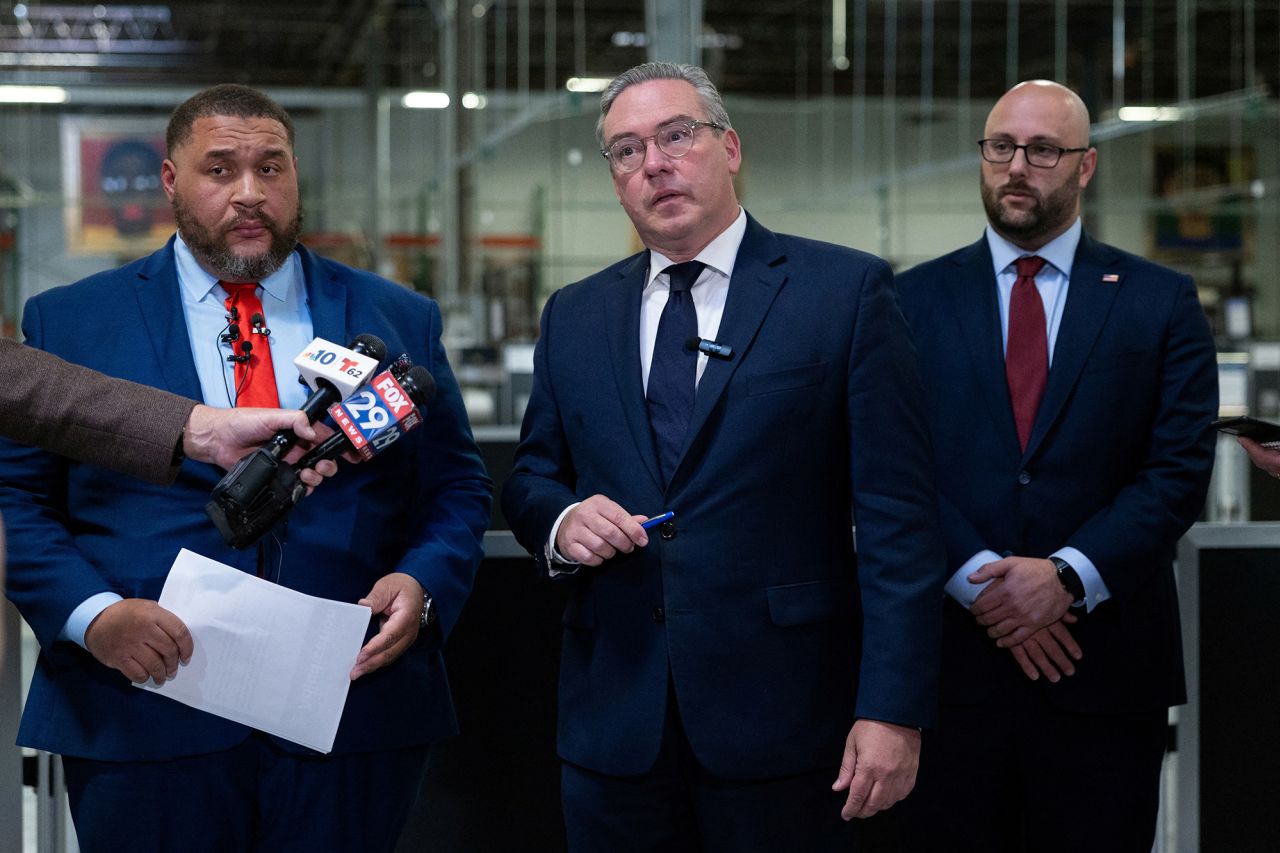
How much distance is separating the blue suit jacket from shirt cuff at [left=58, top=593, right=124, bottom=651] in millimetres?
15

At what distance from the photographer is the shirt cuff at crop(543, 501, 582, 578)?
2.04 meters

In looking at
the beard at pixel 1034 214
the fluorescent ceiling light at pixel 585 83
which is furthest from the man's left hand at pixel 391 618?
the fluorescent ceiling light at pixel 585 83

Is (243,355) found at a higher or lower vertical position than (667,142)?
lower

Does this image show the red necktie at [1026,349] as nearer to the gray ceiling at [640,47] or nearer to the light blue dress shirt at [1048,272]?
the light blue dress shirt at [1048,272]

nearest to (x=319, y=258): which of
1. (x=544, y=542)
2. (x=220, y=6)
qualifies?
(x=544, y=542)

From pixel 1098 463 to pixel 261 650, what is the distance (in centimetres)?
137

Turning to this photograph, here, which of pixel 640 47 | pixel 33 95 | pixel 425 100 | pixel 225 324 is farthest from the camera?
pixel 33 95

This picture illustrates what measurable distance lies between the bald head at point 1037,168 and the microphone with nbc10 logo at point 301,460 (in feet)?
4.01

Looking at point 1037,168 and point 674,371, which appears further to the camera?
point 1037,168

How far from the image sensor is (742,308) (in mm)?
2035

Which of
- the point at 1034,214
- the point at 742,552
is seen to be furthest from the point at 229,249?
the point at 1034,214

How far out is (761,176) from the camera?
15.1 metres

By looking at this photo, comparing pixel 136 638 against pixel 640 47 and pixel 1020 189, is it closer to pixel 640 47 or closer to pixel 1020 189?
pixel 1020 189

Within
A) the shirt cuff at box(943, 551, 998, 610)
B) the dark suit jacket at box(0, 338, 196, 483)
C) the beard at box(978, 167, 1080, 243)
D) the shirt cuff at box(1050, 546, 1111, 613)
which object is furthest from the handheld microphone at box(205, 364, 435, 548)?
the beard at box(978, 167, 1080, 243)
